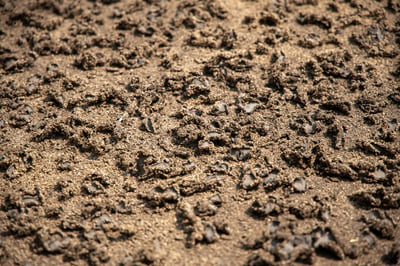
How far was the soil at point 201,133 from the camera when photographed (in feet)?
5.21

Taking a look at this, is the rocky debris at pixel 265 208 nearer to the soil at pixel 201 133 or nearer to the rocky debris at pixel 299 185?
the soil at pixel 201 133

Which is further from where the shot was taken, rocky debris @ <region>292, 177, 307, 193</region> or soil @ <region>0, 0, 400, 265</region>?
rocky debris @ <region>292, 177, 307, 193</region>

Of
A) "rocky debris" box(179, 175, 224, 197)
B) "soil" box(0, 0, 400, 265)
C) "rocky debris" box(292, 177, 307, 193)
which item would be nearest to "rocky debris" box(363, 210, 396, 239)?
"soil" box(0, 0, 400, 265)

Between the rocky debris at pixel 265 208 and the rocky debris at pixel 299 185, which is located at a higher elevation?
the rocky debris at pixel 299 185

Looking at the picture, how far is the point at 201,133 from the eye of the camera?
188 centimetres

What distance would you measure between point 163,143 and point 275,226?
688mm

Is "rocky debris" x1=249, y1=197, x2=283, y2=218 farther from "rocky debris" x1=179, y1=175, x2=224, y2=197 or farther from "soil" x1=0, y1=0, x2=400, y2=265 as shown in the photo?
"rocky debris" x1=179, y1=175, x2=224, y2=197

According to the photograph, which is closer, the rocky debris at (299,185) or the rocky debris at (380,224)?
the rocky debris at (380,224)

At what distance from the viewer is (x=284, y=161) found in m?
1.82

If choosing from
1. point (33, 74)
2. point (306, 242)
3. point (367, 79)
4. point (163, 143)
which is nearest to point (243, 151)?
point (163, 143)

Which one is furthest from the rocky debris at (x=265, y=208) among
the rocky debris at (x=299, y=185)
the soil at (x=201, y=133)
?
the rocky debris at (x=299, y=185)

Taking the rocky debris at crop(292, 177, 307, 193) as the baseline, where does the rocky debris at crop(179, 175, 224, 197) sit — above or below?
below

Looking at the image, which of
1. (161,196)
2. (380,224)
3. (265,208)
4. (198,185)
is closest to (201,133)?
(198,185)

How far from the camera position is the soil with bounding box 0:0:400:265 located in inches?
62.5
